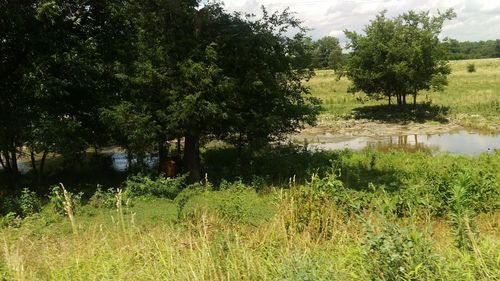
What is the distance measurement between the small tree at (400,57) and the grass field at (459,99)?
10.0ft

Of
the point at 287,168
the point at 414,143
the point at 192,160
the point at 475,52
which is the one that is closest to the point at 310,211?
the point at 192,160

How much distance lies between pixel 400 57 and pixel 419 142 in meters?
8.98

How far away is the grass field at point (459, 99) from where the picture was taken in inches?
1320

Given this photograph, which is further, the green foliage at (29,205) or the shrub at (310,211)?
the green foliage at (29,205)

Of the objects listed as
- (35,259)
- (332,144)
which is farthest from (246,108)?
(332,144)

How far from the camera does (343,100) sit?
1793 inches

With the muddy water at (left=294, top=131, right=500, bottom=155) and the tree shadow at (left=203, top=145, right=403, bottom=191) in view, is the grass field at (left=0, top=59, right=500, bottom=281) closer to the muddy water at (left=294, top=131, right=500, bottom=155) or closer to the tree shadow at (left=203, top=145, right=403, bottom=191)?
the tree shadow at (left=203, top=145, right=403, bottom=191)

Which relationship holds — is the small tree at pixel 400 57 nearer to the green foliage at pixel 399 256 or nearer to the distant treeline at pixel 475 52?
the green foliage at pixel 399 256

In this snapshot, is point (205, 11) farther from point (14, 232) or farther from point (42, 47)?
point (14, 232)

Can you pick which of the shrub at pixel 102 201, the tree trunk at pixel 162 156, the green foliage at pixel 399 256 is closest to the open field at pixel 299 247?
the green foliage at pixel 399 256

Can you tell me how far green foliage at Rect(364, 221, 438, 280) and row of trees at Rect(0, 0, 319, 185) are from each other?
983 centimetres

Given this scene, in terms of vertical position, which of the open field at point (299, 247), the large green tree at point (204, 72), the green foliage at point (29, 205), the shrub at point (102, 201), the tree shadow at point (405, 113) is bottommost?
the tree shadow at point (405, 113)

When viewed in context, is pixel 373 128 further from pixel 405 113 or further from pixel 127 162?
pixel 127 162

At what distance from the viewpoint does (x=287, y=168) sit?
17.3 m
